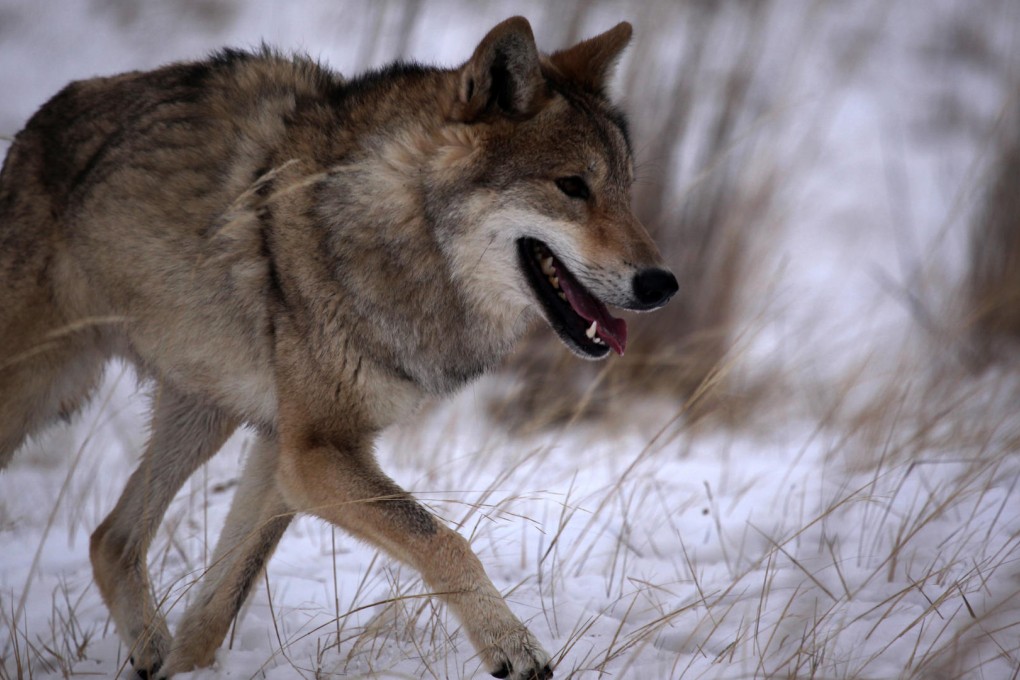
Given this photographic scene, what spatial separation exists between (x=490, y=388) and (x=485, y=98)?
291 cm

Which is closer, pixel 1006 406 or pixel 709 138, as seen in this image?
pixel 1006 406

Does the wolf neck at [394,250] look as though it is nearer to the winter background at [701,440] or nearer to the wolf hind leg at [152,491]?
the winter background at [701,440]

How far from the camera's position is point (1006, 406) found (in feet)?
13.5

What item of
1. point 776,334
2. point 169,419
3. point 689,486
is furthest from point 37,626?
point 776,334

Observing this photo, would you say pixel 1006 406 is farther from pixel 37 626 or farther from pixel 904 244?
pixel 37 626

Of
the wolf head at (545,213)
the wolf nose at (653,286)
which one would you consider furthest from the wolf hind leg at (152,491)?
the wolf nose at (653,286)

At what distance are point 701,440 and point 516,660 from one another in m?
2.86

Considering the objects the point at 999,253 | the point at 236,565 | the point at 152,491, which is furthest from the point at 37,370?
the point at 999,253

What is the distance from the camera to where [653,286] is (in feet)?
7.59

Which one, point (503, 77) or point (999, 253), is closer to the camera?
point (503, 77)

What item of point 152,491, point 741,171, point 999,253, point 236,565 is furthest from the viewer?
point 999,253

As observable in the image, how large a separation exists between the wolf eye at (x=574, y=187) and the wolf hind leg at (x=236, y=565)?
1.18 meters

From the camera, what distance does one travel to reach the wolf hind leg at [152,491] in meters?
2.84

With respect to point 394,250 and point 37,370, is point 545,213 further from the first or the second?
point 37,370
